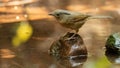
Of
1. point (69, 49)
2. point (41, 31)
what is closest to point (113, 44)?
point (69, 49)

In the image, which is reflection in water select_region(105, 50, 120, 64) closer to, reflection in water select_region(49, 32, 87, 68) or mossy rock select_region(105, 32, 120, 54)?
mossy rock select_region(105, 32, 120, 54)

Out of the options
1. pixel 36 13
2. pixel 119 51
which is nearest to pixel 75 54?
pixel 119 51

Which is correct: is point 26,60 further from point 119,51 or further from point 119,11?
point 119,11

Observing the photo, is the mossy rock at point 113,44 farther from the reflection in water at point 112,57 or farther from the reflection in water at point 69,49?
the reflection in water at point 69,49

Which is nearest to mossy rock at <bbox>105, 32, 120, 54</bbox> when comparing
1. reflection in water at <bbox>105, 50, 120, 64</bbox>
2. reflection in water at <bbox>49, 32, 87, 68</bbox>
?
reflection in water at <bbox>105, 50, 120, 64</bbox>

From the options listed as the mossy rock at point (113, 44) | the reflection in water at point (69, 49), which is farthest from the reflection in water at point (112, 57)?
the reflection in water at point (69, 49)

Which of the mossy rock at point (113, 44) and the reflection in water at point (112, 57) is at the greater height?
the mossy rock at point (113, 44)
